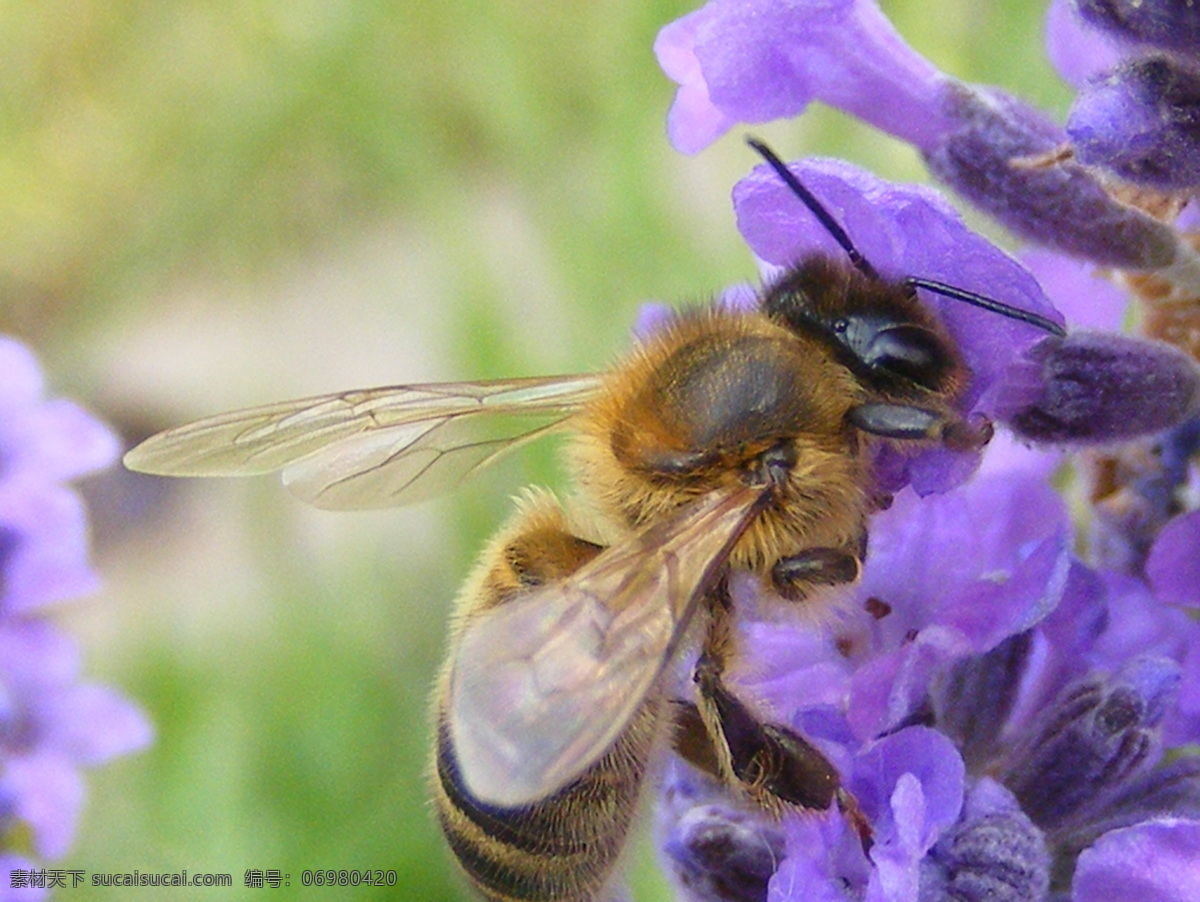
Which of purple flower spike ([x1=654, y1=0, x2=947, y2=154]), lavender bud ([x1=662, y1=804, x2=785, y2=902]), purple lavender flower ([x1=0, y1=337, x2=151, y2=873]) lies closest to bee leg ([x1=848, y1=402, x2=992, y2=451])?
purple flower spike ([x1=654, y1=0, x2=947, y2=154])

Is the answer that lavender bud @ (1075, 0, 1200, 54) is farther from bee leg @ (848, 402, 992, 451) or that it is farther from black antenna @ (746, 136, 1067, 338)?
bee leg @ (848, 402, 992, 451)

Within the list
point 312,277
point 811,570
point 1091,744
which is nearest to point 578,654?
point 811,570

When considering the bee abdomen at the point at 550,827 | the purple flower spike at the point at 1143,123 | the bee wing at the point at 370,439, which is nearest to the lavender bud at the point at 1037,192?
the purple flower spike at the point at 1143,123

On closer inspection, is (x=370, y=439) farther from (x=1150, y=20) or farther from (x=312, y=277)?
(x=312, y=277)

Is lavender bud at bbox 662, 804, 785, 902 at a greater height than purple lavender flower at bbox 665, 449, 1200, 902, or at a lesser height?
lesser

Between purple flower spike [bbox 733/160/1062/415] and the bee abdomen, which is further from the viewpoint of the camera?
the bee abdomen

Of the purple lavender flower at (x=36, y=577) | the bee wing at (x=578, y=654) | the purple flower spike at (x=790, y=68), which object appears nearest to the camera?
the bee wing at (x=578, y=654)

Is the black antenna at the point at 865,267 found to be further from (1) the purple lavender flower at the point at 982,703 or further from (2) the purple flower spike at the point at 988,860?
(2) the purple flower spike at the point at 988,860
